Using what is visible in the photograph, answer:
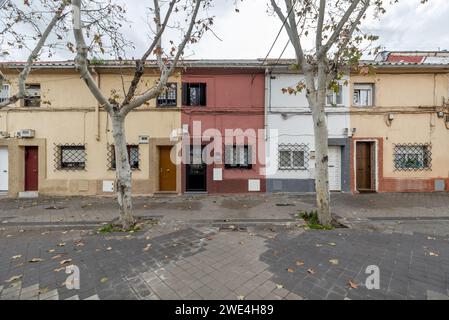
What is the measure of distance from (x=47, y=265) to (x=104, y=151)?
6.63m

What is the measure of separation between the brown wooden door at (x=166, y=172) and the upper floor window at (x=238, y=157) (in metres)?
2.29

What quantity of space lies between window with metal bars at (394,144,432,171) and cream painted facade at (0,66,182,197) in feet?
30.0

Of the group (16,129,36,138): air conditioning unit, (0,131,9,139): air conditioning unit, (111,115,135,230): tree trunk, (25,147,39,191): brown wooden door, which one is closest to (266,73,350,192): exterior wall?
(111,115,135,230): tree trunk

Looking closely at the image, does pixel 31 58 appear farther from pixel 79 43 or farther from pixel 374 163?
pixel 374 163

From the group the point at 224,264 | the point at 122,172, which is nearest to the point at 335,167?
the point at 224,264

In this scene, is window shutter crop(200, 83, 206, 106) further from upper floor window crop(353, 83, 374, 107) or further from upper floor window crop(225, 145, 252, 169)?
upper floor window crop(353, 83, 374, 107)

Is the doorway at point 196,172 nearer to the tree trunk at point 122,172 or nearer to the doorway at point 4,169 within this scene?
the tree trunk at point 122,172

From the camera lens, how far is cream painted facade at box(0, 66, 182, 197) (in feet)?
30.9

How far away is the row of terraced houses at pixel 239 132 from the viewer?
31.2 ft

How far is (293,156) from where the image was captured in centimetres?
997

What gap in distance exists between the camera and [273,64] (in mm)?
9477
